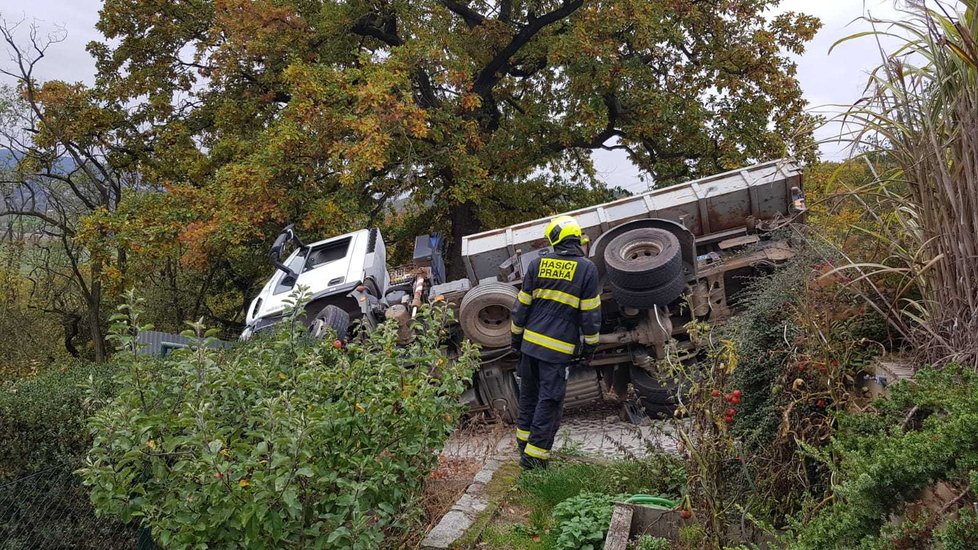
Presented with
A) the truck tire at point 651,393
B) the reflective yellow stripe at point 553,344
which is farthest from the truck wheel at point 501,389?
the reflective yellow stripe at point 553,344

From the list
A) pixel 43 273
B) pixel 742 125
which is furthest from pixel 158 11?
pixel 742 125

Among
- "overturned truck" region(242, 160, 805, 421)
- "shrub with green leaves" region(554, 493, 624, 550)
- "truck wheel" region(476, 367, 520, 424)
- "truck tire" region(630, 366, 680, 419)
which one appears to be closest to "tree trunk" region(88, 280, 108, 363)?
"overturned truck" region(242, 160, 805, 421)

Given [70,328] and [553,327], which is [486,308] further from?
[70,328]

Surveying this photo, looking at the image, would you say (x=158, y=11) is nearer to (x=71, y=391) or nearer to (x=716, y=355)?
(x=71, y=391)

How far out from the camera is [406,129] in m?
13.0

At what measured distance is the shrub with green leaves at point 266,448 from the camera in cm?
305

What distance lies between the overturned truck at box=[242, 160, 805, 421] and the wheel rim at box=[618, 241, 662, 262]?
0.01m

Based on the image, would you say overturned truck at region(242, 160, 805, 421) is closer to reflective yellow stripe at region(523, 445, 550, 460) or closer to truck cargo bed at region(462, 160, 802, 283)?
truck cargo bed at region(462, 160, 802, 283)

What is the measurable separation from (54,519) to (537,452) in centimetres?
338

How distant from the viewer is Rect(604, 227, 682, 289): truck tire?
7.23m

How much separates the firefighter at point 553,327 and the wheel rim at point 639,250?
1.87 m

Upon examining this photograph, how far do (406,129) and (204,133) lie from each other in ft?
20.1

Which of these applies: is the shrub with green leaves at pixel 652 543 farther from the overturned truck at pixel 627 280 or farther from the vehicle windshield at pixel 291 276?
the vehicle windshield at pixel 291 276

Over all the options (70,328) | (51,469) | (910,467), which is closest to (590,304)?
(910,467)
